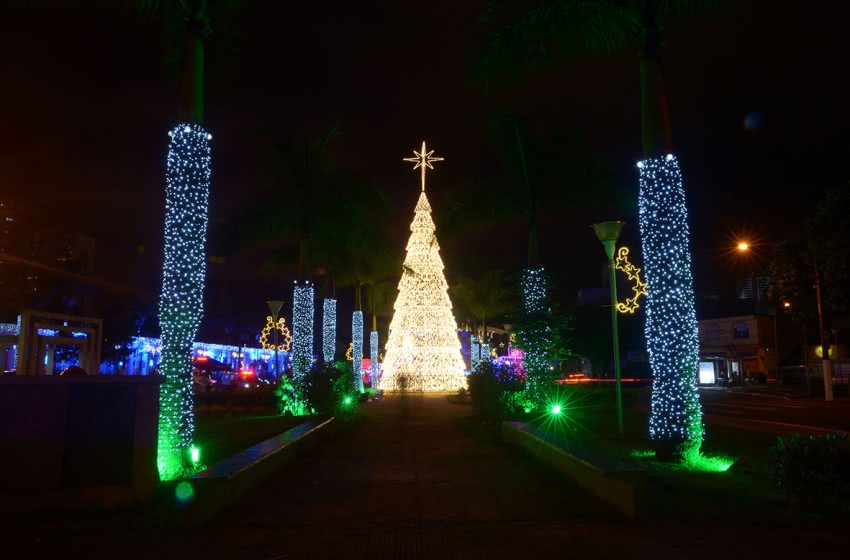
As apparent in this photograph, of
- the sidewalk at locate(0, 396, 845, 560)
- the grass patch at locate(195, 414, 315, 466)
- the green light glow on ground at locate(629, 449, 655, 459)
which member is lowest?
the sidewalk at locate(0, 396, 845, 560)

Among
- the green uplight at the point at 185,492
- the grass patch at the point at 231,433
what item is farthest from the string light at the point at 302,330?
the green uplight at the point at 185,492

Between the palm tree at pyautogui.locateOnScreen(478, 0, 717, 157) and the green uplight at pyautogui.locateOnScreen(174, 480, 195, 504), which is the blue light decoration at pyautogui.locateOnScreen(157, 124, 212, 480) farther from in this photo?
the palm tree at pyautogui.locateOnScreen(478, 0, 717, 157)

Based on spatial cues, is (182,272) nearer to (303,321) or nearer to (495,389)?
(495,389)

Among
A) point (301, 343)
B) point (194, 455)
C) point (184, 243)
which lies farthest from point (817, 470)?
point (301, 343)

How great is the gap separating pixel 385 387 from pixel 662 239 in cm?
2551

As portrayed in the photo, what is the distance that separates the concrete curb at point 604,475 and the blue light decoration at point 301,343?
9702mm

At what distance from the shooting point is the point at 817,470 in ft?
24.8

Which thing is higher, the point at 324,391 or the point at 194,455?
the point at 324,391

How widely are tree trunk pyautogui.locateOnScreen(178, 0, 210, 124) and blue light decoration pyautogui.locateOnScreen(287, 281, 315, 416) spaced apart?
10144 mm

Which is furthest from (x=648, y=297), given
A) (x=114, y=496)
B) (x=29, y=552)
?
(x=29, y=552)

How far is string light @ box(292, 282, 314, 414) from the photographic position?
69.5 ft

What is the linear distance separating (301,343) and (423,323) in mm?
12354

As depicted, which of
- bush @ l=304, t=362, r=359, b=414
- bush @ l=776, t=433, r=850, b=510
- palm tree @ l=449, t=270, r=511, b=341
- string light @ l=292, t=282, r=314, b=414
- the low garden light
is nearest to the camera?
bush @ l=776, t=433, r=850, b=510

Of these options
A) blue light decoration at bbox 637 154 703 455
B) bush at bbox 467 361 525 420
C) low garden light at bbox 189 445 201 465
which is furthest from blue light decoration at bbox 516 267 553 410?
low garden light at bbox 189 445 201 465
